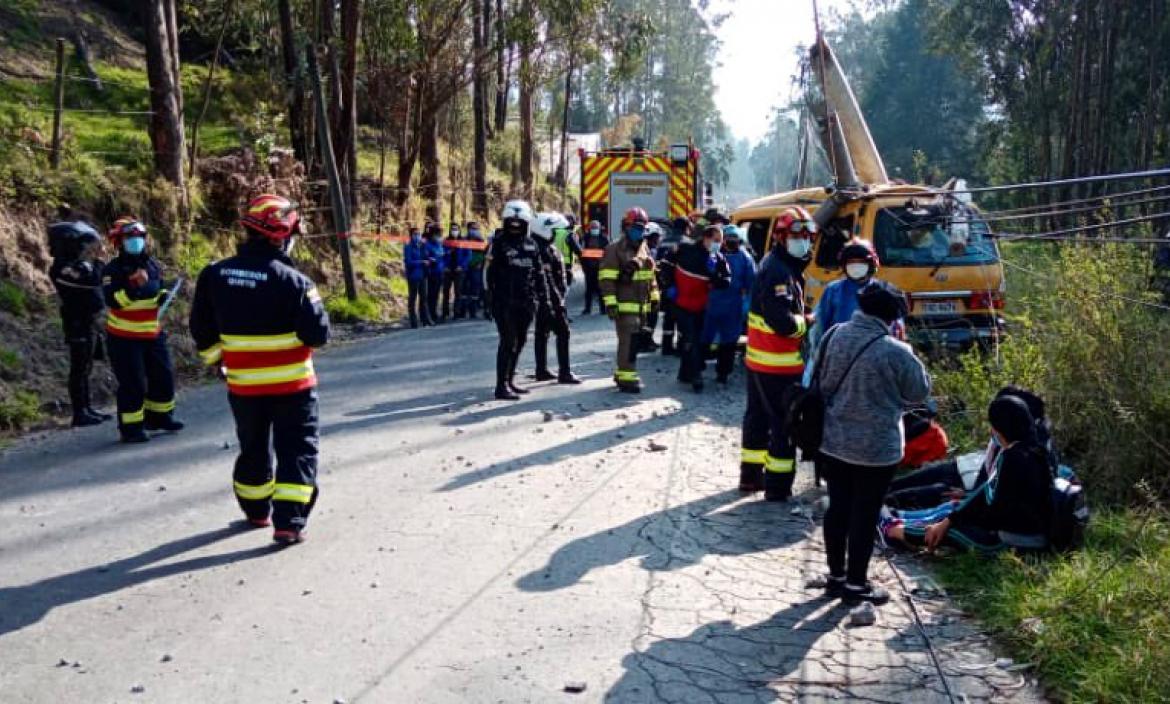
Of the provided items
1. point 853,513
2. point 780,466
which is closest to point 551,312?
point 780,466

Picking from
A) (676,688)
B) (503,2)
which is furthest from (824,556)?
(503,2)

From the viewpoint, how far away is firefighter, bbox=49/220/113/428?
336 inches

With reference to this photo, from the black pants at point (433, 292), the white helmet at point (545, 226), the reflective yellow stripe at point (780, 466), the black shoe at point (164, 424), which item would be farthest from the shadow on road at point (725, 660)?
the black pants at point (433, 292)

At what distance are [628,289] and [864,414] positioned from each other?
19.0ft

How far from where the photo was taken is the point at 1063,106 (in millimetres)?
32219

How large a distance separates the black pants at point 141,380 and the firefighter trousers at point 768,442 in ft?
16.3

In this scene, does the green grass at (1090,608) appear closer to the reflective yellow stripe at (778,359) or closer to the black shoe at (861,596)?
the black shoe at (861,596)

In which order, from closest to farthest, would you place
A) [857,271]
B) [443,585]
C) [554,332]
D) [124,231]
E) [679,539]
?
[443,585]
[857,271]
[679,539]
[124,231]
[554,332]

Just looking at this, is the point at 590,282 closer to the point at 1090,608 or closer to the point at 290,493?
the point at 290,493

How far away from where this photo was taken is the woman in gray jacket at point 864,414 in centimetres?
486

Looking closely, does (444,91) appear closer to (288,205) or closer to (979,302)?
(979,302)

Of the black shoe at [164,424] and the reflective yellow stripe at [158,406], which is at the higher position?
the reflective yellow stripe at [158,406]

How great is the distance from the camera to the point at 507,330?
393 inches

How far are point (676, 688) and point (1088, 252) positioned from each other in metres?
5.40
